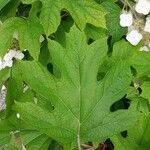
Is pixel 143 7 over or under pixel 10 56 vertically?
under

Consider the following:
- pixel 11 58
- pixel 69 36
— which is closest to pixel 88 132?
pixel 69 36

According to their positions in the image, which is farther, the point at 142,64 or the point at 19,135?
the point at 19,135

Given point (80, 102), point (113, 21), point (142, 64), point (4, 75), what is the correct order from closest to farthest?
point (80, 102) → point (142, 64) → point (113, 21) → point (4, 75)

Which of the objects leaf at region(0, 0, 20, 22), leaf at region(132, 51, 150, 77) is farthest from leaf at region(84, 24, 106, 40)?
leaf at region(0, 0, 20, 22)

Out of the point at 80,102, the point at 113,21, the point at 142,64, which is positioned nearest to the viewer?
the point at 80,102

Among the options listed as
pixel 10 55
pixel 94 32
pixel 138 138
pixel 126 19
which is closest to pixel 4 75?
pixel 10 55

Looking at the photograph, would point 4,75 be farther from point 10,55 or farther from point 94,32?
point 94,32

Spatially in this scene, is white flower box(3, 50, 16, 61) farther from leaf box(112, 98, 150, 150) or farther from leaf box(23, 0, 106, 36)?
leaf box(112, 98, 150, 150)
